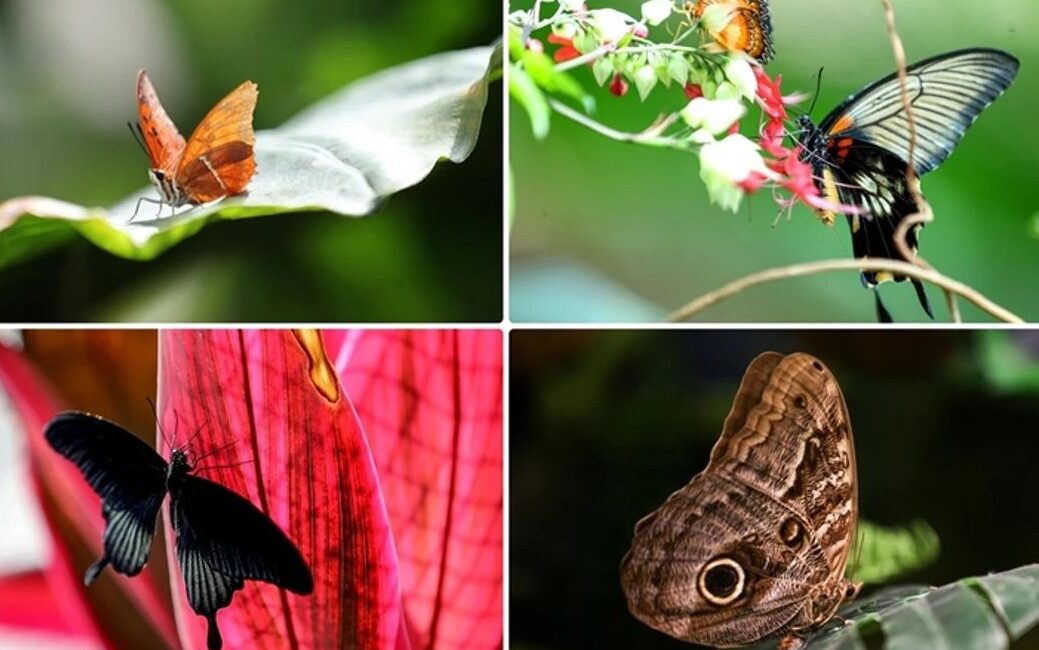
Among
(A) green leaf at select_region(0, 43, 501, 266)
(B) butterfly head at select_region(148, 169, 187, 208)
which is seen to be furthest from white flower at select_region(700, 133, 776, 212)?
(B) butterfly head at select_region(148, 169, 187, 208)

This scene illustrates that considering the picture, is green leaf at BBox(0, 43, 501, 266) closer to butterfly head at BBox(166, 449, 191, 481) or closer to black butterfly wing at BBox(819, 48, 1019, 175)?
butterfly head at BBox(166, 449, 191, 481)

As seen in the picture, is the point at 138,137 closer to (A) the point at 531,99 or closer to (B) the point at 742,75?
(A) the point at 531,99

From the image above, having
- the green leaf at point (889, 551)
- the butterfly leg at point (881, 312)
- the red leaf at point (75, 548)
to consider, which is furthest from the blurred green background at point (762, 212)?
the red leaf at point (75, 548)

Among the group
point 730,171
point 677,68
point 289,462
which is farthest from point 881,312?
point 289,462

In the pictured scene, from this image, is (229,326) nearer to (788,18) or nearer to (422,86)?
(422,86)

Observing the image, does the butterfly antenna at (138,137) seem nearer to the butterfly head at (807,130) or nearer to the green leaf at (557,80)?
the green leaf at (557,80)

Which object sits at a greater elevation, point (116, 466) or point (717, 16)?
point (717, 16)
